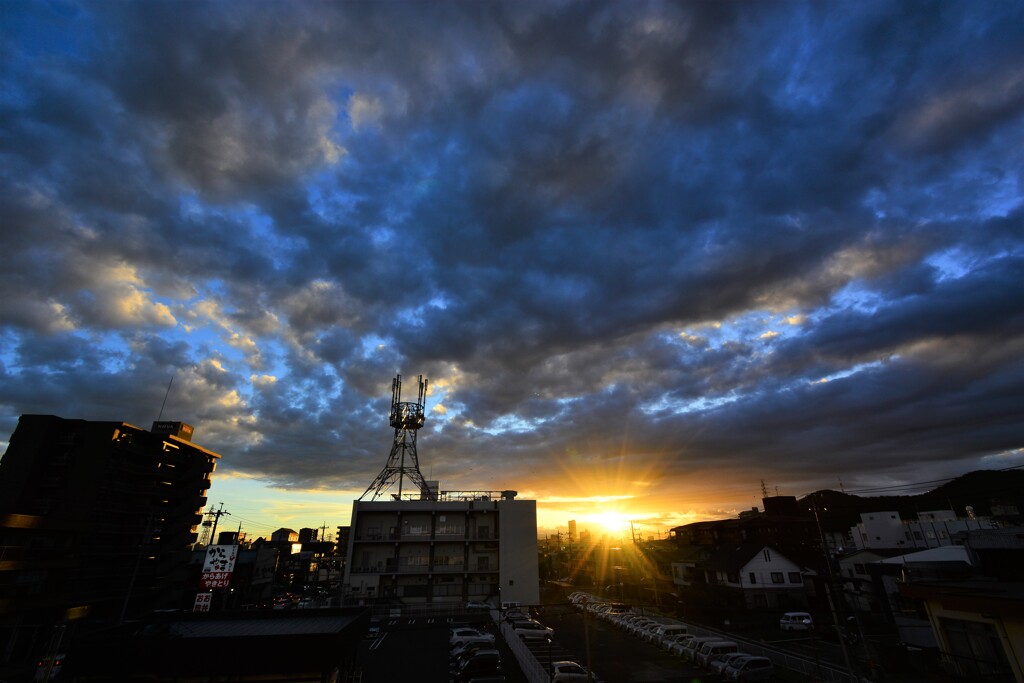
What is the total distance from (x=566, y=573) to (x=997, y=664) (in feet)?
364

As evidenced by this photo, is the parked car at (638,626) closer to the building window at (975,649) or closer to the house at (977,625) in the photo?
the house at (977,625)

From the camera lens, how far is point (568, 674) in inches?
993

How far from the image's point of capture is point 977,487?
9775 cm

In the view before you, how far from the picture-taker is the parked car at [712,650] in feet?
93.9

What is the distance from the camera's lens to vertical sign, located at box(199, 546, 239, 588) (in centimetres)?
5669

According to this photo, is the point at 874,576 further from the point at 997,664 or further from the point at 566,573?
the point at 566,573

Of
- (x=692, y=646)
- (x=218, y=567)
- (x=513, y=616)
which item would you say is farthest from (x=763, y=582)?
(x=218, y=567)

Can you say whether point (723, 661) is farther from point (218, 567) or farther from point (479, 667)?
point (218, 567)

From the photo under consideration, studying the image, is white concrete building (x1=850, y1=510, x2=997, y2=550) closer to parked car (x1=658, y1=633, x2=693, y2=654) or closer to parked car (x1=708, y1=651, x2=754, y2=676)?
parked car (x1=658, y1=633, x2=693, y2=654)

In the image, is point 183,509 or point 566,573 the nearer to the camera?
point 183,509

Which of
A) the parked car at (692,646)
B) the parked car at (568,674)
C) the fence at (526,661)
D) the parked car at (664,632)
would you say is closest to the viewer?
the fence at (526,661)

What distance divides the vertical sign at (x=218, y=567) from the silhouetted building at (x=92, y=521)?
8.09 m

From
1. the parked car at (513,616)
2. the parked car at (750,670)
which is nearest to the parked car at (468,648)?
the parked car at (513,616)

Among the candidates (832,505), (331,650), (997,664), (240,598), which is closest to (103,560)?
(240,598)
